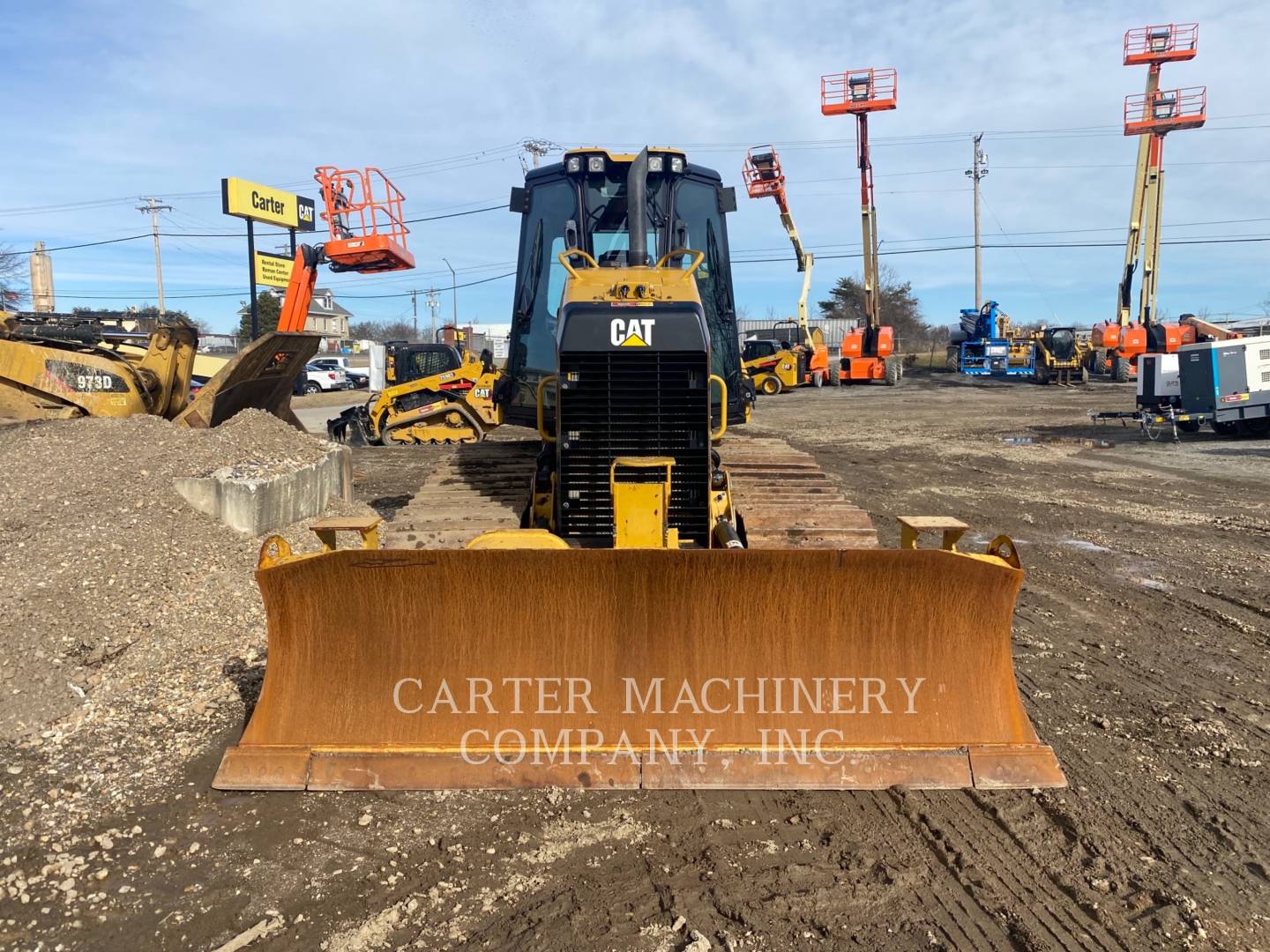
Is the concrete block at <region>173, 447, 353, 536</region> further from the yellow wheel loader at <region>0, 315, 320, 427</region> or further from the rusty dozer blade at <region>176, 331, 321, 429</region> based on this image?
the yellow wheel loader at <region>0, 315, 320, 427</region>

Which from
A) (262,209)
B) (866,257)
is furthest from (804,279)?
(262,209)

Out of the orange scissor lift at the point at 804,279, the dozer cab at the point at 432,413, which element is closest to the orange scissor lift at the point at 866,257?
the orange scissor lift at the point at 804,279

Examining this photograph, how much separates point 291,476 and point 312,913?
19.2 feet

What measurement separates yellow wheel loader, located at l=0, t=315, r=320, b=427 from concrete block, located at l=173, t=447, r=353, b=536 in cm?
168

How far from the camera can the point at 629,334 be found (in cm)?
421

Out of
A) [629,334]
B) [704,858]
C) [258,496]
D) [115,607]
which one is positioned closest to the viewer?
[704,858]

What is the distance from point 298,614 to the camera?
146 inches

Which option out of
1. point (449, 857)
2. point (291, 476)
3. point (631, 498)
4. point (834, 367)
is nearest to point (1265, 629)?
point (631, 498)

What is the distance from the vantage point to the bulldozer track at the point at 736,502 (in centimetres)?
469

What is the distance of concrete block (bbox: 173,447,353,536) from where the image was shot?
286 inches

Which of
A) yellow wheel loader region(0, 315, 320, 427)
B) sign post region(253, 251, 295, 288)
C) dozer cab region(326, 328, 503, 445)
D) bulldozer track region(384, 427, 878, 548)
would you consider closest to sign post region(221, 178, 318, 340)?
sign post region(253, 251, 295, 288)

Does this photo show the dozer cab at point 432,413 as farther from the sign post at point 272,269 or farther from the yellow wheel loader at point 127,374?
the sign post at point 272,269

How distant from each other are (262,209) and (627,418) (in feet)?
127

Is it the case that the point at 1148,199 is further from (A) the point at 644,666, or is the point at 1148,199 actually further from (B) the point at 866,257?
(A) the point at 644,666
